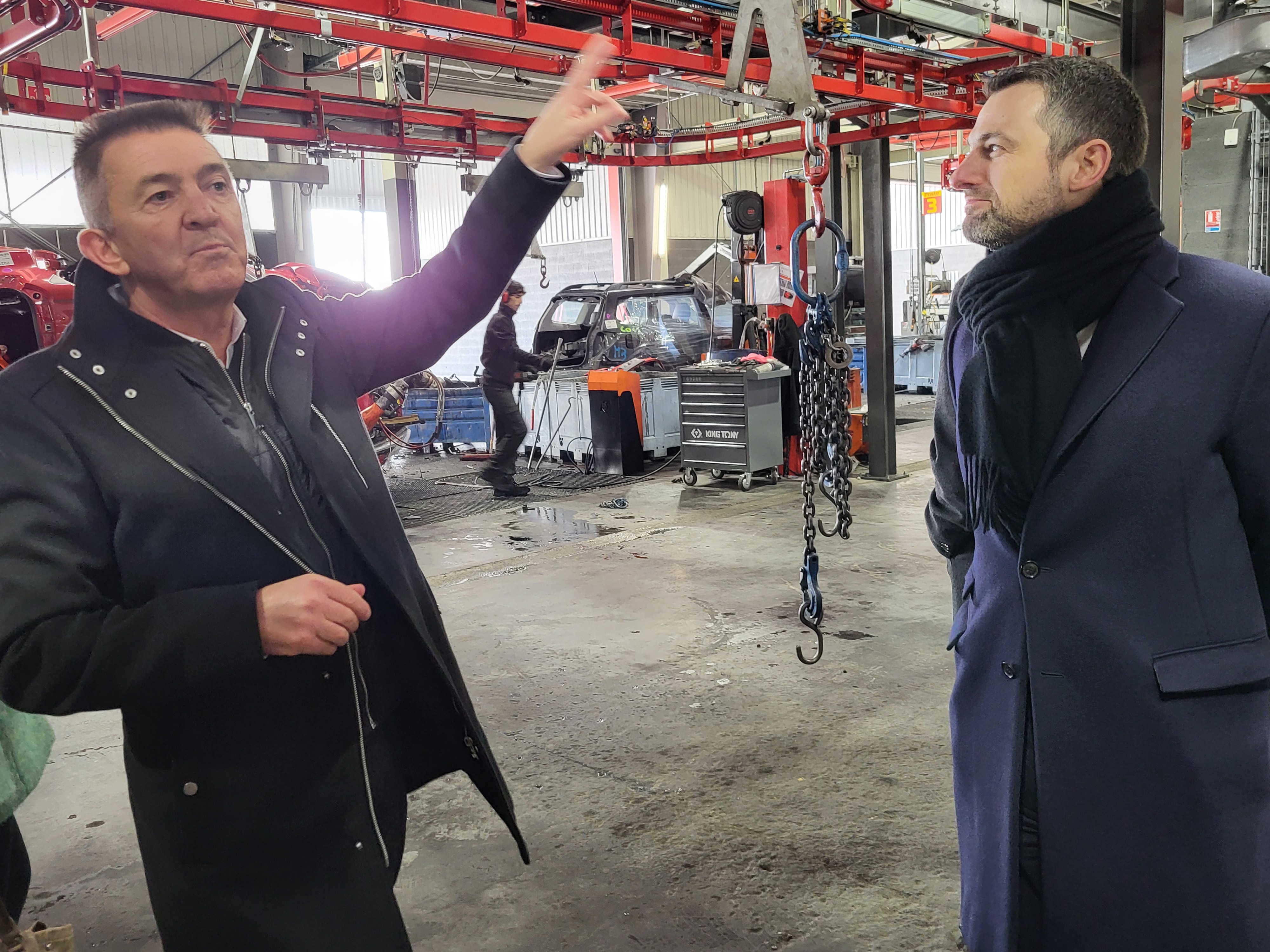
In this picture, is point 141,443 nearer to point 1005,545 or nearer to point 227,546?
point 227,546

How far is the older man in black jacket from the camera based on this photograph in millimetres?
1223

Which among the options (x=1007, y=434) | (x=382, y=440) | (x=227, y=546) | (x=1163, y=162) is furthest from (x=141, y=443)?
(x=382, y=440)

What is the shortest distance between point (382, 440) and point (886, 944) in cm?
849

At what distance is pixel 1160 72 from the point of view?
3602 millimetres

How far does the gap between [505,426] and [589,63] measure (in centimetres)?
701

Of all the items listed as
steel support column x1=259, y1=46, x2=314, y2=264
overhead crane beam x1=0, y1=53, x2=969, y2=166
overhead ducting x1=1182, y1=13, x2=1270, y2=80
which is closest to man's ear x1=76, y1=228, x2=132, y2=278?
overhead crane beam x1=0, y1=53, x2=969, y2=166

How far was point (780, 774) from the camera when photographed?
3.22m

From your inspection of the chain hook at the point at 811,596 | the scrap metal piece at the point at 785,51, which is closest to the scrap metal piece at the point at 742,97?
the scrap metal piece at the point at 785,51

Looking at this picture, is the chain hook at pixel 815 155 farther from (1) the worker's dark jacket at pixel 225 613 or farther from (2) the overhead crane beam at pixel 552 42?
(2) the overhead crane beam at pixel 552 42

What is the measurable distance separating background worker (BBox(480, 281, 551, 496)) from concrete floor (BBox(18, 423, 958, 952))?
273 cm

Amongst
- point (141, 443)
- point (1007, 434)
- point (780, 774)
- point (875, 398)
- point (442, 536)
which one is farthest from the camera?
point (875, 398)

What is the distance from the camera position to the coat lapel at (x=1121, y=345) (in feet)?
4.60

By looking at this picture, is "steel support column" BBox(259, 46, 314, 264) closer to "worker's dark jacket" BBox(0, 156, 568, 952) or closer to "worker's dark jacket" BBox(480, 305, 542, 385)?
"worker's dark jacket" BBox(480, 305, 542, 385)

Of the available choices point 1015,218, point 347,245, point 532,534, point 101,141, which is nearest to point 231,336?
point 101,141
